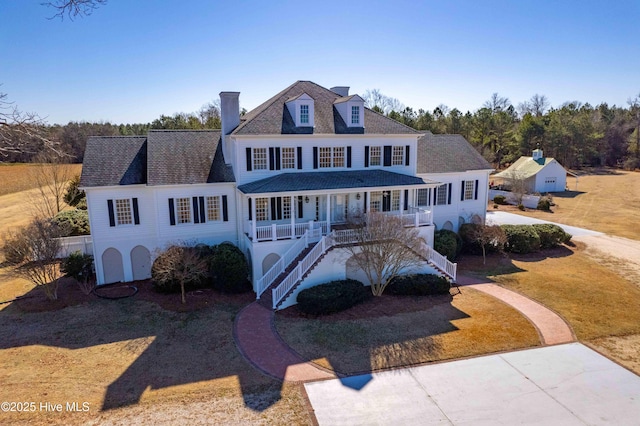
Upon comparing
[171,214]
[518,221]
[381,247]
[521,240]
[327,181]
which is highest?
[327,181]

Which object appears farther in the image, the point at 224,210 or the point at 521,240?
the point at 521,240

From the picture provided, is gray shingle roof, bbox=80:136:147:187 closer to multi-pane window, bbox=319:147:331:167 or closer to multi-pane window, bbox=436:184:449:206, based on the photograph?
multi-pane window, bbox=319:147:331:167

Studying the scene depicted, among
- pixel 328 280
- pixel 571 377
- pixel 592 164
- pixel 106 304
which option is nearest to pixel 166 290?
pixel 106 304

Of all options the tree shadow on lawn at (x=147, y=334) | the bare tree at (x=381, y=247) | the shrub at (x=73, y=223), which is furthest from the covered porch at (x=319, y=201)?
the shrub at (x=73, y=223)

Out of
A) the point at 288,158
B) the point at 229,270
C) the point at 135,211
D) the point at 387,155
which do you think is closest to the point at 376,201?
the point at 387,155

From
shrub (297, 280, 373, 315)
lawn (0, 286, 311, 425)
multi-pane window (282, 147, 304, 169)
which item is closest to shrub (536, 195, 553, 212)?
shrub (297, 280, 373, 315)

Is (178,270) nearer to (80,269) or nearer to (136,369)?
(136,369)

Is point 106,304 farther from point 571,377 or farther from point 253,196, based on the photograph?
point 571,377
